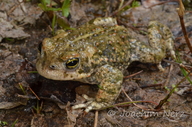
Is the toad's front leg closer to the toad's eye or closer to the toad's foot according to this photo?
the toad's foot

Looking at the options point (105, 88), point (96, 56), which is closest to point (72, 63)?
point (96, 56)

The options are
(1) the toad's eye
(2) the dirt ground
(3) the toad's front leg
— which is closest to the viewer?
(1) the toad's eye

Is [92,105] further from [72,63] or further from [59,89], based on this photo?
[72,63]

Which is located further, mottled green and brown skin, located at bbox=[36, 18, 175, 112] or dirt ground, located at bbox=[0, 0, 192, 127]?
dirt ground, located at bbox=[0, 0, 192, 127]

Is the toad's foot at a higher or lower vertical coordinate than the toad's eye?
lower

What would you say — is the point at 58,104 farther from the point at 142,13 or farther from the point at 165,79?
the point at 142,13

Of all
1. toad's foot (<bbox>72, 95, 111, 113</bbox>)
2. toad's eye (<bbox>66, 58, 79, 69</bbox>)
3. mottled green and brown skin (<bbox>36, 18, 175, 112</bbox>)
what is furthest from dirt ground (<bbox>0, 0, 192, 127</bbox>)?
toad's eye (<bbox>66, 58, 79, 69</bbox>)
